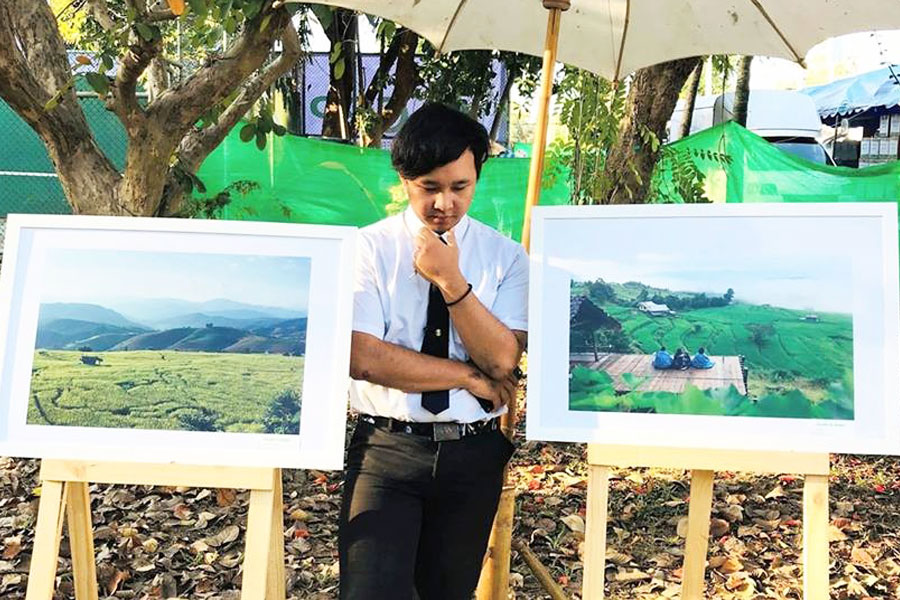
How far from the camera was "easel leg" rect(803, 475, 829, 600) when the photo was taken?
7.50 feet

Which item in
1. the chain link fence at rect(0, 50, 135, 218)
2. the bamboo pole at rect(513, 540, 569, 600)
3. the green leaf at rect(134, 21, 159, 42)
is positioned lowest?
the bamboo pole at rect(513, 540, 569, 600)

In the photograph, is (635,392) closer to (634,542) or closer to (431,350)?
(431,350)

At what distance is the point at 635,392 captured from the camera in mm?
2410

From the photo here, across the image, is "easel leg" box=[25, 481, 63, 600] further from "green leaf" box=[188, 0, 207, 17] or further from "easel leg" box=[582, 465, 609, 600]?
"green leaf" box=[188, 0, 207, 17]

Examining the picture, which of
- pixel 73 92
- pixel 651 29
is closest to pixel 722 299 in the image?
pixel 651 29

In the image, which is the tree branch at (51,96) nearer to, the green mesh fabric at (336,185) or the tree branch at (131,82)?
the tree branch at (131,82)

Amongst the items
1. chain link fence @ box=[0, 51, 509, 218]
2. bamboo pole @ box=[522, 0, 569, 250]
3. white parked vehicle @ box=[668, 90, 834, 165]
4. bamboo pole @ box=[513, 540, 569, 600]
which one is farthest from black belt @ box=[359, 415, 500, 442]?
white parked vehicle @ box=[668, 90, 834, 165]

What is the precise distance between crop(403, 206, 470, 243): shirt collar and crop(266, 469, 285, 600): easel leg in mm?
723

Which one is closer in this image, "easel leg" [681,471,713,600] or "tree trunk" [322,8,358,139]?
"easel leg" [681,471,713,600]

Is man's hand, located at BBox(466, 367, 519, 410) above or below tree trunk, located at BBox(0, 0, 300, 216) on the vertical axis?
below

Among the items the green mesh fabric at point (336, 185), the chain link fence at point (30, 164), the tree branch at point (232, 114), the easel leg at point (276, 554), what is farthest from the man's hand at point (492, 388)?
the chain link fence at point (30, 164)

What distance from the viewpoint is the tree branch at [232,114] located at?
4.22m

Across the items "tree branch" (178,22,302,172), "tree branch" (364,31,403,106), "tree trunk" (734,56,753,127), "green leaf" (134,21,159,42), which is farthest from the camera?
"tree trunk" (734,56,753,127)

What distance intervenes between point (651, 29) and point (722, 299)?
958 mm
